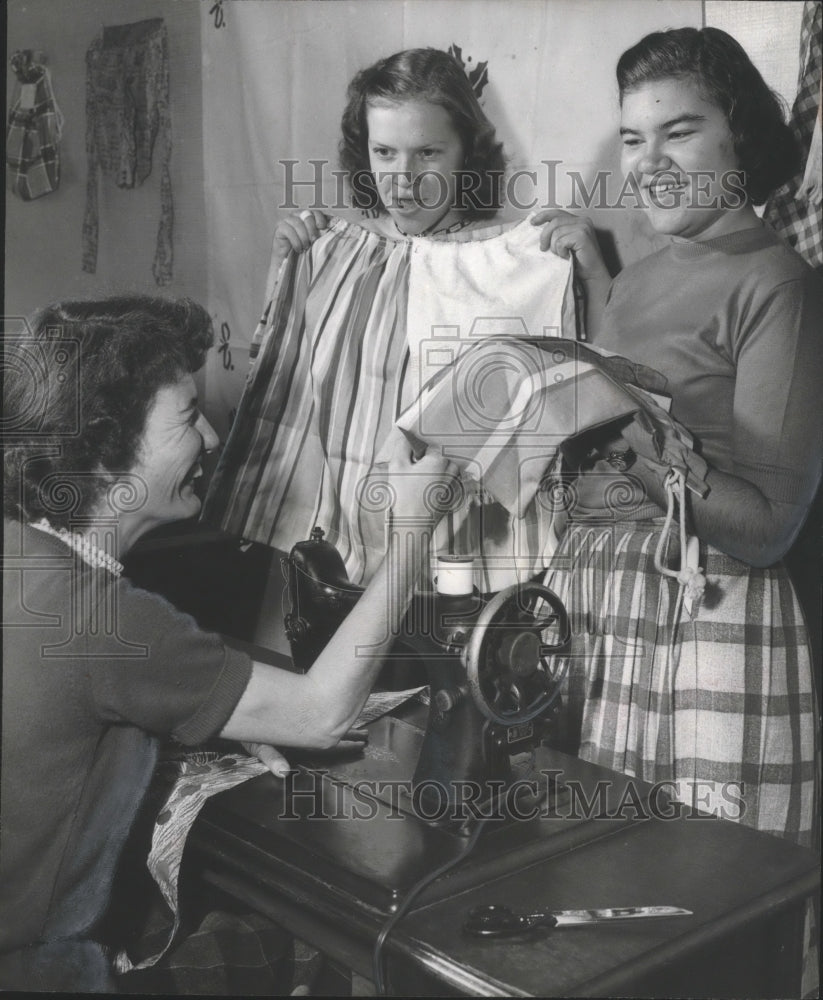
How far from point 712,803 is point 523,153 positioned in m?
1.12

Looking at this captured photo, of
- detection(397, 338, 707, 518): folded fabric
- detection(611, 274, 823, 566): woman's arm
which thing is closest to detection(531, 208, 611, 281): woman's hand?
detection(397, 338, 707, 518): folded fabric

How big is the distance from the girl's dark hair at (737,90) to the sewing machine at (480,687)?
785 mm

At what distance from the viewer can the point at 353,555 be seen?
187 cm

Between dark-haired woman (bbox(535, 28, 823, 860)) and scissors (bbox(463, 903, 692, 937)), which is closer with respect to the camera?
scissors (bbox(463, 903, 692, 937))

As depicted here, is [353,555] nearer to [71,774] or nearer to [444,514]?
[444,514]

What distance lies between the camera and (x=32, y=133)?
1.96 metres

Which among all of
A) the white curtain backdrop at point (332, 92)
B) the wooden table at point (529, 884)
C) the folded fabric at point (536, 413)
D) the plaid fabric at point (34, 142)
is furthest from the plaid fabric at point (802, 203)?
the plaid fabric at point (34, 142)

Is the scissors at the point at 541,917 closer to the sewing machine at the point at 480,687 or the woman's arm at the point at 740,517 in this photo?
the sewing machine at the point at 480,687

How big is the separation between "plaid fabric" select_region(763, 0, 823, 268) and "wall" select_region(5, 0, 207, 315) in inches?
40.7

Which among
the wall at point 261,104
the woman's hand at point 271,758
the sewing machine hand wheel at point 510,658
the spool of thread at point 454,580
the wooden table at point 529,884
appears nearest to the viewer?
the wooden table at point 529,884

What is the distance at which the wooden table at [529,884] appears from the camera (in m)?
1.18

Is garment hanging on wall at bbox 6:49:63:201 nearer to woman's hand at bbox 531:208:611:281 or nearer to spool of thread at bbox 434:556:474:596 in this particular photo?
woman's hand at bbox 531:208:611:281

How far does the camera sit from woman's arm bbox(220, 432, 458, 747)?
1503mm

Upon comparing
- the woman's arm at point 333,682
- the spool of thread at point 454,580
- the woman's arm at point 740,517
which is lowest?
the woman's arm at point 333,682
